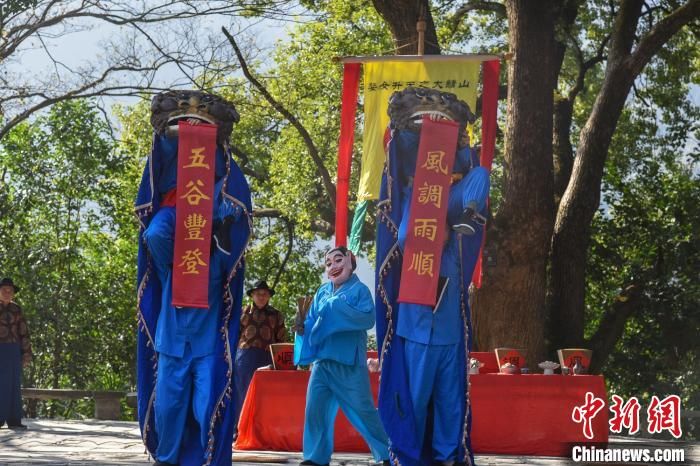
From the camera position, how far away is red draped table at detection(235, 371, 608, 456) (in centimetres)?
1012

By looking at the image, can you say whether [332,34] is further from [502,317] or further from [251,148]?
[502,317]

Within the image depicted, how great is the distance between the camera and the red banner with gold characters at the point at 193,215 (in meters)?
7.04

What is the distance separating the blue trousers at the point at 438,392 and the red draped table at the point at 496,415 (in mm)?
2731

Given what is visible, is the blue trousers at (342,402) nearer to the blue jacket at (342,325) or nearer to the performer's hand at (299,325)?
the blue jacket at (342,325)

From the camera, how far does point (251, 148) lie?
81.7 feet

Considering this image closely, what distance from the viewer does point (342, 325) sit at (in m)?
8.58

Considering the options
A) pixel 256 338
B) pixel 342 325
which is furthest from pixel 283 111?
pixel 342 325

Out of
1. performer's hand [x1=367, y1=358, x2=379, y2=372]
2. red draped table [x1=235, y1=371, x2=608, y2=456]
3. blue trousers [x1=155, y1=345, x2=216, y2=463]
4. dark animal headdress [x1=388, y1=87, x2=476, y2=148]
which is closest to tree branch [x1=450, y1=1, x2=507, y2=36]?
red draped table [x1=235, y1=371, x2=608, y2=456]

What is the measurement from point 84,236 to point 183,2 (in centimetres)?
1067

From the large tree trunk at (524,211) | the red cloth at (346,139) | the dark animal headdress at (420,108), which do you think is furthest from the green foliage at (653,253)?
the dark animal headdress at (420,108)

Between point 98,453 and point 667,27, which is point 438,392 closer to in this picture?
point 98,453

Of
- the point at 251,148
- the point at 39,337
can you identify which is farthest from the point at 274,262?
the point at 39,337

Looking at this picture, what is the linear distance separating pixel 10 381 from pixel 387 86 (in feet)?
16.1

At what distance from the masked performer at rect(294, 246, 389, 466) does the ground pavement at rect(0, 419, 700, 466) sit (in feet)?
1.49
